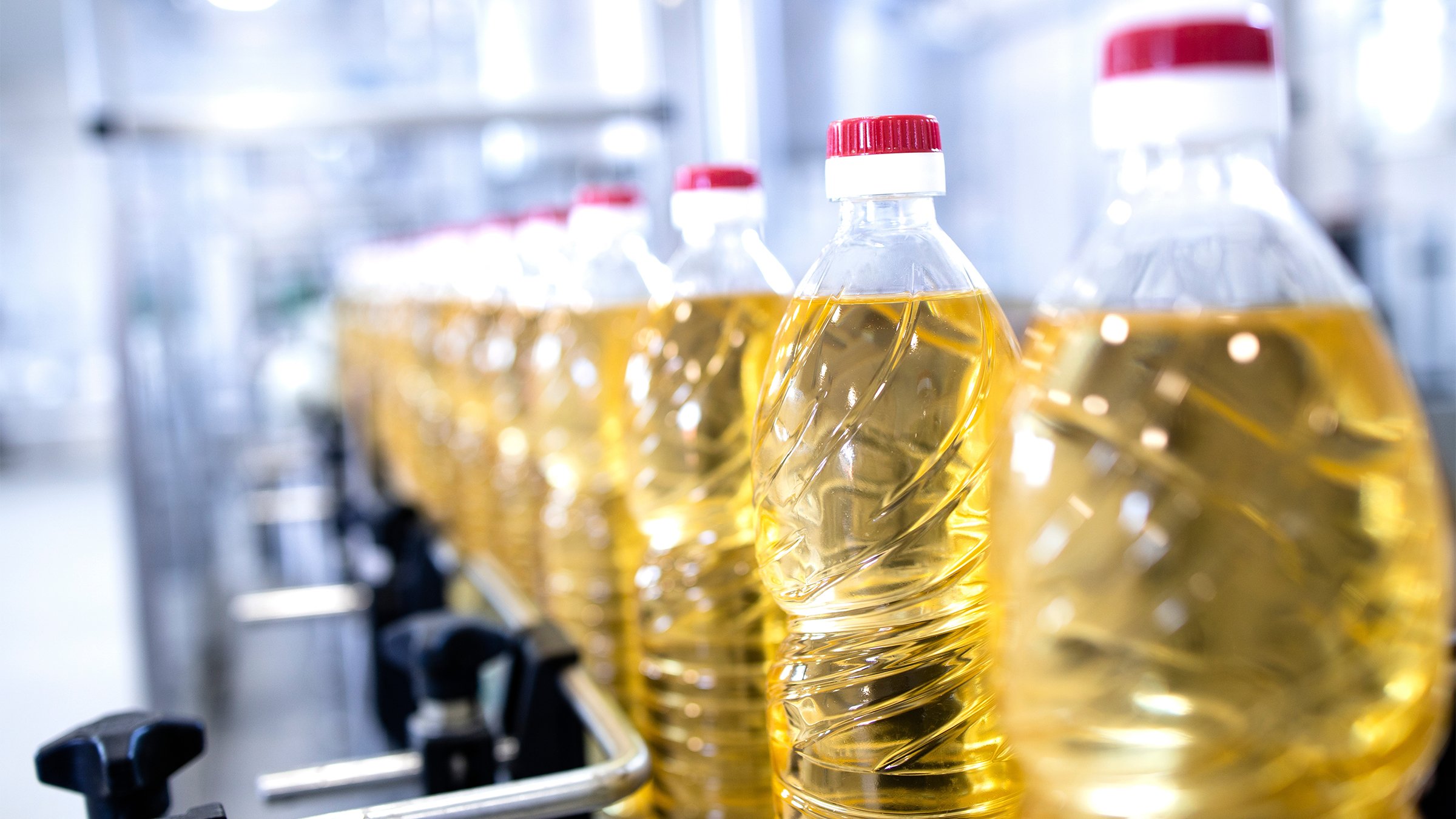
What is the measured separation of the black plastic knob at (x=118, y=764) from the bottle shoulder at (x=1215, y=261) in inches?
17.7

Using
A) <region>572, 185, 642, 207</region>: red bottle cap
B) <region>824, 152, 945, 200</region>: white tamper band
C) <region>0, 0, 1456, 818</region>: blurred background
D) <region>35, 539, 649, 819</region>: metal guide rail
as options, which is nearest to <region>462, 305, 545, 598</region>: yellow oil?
<region>572, 185, 642, 207</region>: red bottle cap

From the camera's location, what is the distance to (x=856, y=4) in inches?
95.0

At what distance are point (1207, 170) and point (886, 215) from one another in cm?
17

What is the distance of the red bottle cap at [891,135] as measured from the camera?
421 mm

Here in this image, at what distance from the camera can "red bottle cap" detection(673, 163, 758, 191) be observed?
0.60 m

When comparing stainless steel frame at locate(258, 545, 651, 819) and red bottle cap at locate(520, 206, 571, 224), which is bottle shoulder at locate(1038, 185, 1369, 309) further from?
red bottle cap at locate(520, 206, 571, 224)

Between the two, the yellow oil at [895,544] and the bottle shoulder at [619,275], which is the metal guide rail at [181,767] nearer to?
the yellow oil at [895,544]

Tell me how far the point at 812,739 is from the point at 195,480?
139 cm

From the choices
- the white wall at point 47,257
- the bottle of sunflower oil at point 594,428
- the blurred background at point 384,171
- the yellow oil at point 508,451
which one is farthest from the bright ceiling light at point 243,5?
the white wall at point 47,257

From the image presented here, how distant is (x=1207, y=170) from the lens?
0.35 meters

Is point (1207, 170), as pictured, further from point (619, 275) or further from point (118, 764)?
point (619, 275)

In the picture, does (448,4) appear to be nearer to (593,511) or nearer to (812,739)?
(593,511)

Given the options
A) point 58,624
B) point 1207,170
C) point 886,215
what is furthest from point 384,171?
point 58,624

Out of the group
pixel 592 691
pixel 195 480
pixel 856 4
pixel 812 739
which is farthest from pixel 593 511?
pixel 856 4
